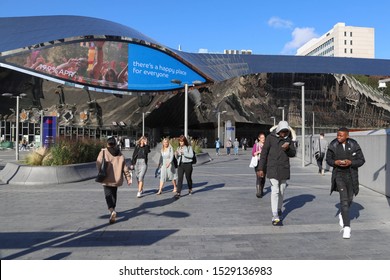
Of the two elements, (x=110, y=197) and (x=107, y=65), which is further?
(x=107, y=65)

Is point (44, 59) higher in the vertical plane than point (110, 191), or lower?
higher

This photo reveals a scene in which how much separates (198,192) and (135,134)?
53.6m

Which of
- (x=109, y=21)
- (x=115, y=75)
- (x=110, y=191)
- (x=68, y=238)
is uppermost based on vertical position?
(x=109, y=21)

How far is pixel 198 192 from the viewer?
432 inches

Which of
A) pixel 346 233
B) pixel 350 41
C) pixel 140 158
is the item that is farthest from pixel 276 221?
pixel 350 41

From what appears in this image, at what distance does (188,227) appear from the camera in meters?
6.63

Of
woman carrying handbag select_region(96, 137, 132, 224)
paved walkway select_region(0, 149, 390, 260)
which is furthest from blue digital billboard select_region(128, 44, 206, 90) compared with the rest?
woman carrying handbag select_region(96, 137, 132, 224)

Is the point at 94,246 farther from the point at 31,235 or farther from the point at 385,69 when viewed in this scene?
the point at 385,69

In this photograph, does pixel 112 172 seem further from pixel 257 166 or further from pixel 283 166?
pixel 257 166

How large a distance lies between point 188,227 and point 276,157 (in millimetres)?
1937

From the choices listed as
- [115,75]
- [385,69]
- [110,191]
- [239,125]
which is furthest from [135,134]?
[110,191]

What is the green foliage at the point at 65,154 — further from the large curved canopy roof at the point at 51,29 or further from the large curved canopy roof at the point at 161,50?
the large curved canopy roof at the point at 51,29

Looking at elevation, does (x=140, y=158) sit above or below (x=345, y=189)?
above

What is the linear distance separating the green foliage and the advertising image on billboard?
40.0 metres
